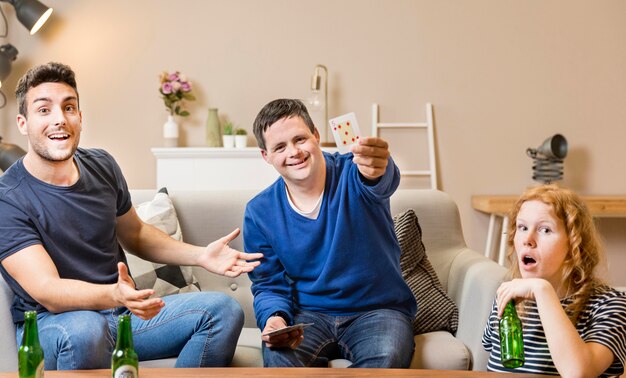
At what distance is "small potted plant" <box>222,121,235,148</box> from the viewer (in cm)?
465

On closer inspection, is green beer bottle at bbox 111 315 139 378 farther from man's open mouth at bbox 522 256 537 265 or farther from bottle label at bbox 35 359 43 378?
man's open mouth at bbox 522 256 537 265

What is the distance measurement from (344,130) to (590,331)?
1058mm

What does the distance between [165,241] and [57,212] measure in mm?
354

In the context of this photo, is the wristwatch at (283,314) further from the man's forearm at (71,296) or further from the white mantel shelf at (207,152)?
the white mantel shelf at (207,152)

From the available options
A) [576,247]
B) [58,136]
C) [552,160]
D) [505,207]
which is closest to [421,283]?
[576,247]

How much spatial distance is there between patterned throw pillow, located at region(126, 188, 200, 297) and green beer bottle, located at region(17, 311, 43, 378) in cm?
95

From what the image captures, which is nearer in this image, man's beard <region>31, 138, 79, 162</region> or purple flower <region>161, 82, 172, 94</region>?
man's beard <region>31, 138, 79, 162</region>

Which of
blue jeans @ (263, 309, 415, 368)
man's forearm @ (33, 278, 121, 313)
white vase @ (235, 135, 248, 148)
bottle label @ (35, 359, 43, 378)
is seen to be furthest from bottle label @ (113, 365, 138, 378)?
white vase @ (235, 135, 248, 148)

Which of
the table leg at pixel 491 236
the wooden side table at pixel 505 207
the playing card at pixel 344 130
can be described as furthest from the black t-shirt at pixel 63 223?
the table leg at pixel 491 236

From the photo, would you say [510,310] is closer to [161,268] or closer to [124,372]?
[124,372]

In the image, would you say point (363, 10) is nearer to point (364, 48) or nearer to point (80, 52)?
point (364, 48)

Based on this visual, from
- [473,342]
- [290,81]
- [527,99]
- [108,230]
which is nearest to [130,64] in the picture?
[290,81]

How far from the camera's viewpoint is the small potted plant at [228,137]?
15.3 ft

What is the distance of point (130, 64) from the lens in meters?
4.84
